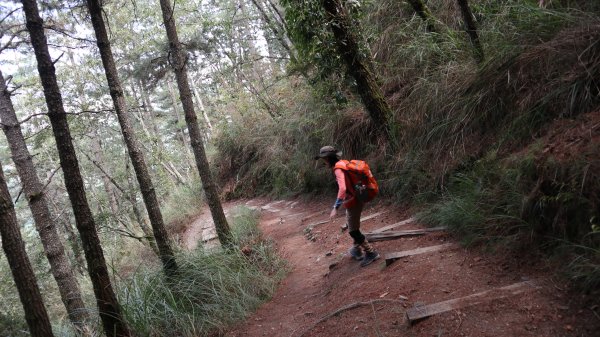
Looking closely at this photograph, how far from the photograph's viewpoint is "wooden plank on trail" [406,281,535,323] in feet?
10.3

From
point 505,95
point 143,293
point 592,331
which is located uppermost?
point 505,95

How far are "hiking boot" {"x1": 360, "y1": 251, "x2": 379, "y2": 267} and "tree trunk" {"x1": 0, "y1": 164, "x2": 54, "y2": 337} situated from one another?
11.2 ft

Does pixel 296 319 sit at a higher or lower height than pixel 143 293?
lower

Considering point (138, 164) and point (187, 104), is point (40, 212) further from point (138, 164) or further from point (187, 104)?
point (187, 104)

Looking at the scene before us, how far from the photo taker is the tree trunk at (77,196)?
369cm

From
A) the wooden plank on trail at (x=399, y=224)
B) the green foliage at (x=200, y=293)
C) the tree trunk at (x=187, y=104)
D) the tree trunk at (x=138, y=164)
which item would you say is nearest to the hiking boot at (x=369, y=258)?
the wooden plank on trail at (x=399, y=224)

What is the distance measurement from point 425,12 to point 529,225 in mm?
5395

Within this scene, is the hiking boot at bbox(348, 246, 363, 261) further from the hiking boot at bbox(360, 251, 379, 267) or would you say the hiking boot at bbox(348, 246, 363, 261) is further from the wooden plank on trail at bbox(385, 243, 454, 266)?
the wooden plank on trail at bbox(385, 243, 454, 266)

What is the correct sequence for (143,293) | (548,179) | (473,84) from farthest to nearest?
(473,84)
(143,293)
(548,179)

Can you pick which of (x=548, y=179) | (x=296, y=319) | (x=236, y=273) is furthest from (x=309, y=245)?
(x=548, y=179)

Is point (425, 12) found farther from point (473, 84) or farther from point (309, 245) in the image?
point (309, 245)

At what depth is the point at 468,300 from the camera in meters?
3.21

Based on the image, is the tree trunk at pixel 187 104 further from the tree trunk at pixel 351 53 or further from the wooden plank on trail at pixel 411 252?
the wooden plank on trail at pixel 411 252

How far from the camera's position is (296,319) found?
14.9 feet
